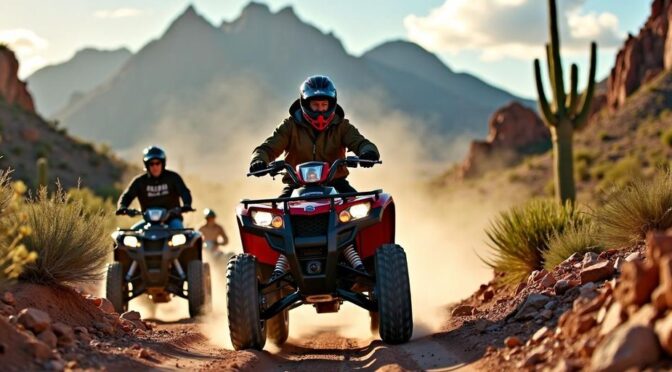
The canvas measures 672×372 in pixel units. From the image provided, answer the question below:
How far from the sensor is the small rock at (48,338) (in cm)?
803

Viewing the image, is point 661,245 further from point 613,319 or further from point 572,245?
point 572,245

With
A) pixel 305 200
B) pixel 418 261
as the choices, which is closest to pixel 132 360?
pixel 305 200

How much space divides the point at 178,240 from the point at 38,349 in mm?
7640

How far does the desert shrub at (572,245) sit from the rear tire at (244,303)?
440 centimetres

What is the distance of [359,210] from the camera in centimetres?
966

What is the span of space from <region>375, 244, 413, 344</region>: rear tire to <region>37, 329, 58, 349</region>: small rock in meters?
2.84

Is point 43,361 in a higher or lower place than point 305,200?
lower

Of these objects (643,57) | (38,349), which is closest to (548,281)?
(38,349)

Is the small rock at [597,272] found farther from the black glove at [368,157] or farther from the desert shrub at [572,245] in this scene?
the desert shrub at [572,245]

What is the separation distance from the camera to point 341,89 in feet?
595

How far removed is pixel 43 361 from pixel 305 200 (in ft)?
10.3

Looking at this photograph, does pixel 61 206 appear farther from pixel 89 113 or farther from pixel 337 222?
pixel 89 113

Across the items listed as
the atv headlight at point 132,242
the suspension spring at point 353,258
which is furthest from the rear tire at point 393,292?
the atv headlight at point 132,242

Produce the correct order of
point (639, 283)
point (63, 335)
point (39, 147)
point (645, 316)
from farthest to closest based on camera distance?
point (39, 147) < point (63, 335) < point (639, 283) < point (645, 316)
